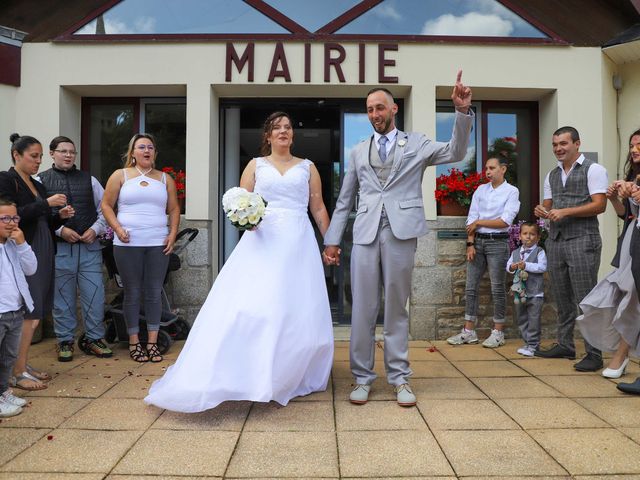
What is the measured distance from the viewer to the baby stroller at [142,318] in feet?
16.8

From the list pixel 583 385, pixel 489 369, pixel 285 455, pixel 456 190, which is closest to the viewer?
pixel 285 455

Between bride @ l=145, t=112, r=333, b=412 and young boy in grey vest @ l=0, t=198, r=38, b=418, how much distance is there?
0.91m

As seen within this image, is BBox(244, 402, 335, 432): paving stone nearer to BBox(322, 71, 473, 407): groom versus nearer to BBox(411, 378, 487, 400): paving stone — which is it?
BBox(322, 71, 473, 407): groom

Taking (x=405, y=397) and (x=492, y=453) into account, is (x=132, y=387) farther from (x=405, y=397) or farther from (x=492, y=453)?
(x=492, y=453)

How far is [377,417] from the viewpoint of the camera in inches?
128

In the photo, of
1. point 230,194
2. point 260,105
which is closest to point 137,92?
point 260,105

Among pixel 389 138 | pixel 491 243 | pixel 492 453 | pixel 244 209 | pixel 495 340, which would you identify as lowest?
pixel 492 453

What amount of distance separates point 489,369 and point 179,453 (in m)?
2.85

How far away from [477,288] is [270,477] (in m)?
3.74

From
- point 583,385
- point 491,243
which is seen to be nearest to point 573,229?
point 491,243

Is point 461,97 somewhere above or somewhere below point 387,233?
above

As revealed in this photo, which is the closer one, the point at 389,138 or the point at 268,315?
the point at 268,315

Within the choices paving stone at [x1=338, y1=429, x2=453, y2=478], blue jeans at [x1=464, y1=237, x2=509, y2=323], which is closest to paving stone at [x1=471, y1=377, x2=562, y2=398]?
paving stone at [x1=338, y1=429, x2=453, y2=478]

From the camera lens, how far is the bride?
3250 mm
